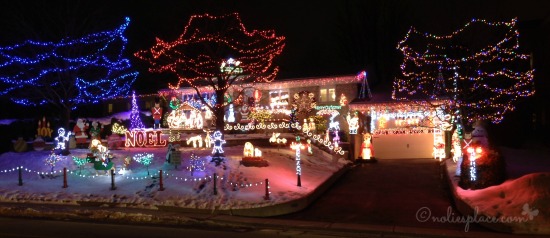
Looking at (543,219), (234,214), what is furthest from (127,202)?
(543,219)

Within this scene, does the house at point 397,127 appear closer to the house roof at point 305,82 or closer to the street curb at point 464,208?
the house roof at point 305,82

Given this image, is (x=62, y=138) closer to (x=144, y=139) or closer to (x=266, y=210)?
(x=144, y=139)

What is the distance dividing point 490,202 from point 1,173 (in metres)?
19.7

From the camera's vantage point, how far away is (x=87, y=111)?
4919 cm

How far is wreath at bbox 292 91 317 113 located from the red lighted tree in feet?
10.7

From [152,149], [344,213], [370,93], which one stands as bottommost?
[344,213]

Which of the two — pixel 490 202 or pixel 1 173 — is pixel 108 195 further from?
pixel 490 202

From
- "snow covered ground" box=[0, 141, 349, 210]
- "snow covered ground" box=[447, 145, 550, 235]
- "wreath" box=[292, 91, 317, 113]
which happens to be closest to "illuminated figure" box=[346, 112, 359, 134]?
"wreath" box=[292, 91, 317, 113]

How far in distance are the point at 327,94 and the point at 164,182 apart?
1846 cm

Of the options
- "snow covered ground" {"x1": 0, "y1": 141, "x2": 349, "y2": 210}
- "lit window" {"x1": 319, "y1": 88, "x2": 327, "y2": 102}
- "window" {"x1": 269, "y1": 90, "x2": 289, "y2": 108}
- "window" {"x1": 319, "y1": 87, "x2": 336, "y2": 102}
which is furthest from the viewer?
"window" {"x1": 269, "y1": 90, "x2": 289, "y2": 108}

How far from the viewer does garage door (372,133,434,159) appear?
31.5m

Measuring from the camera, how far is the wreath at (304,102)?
109ft

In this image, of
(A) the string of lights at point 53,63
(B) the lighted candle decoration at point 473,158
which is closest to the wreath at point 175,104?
(A) the string of lights at point 53,63

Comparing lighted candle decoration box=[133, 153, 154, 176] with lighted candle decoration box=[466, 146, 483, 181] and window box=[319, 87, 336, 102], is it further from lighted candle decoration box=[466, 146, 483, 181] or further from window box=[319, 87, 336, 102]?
window box=[319, 87, 336, 102]
